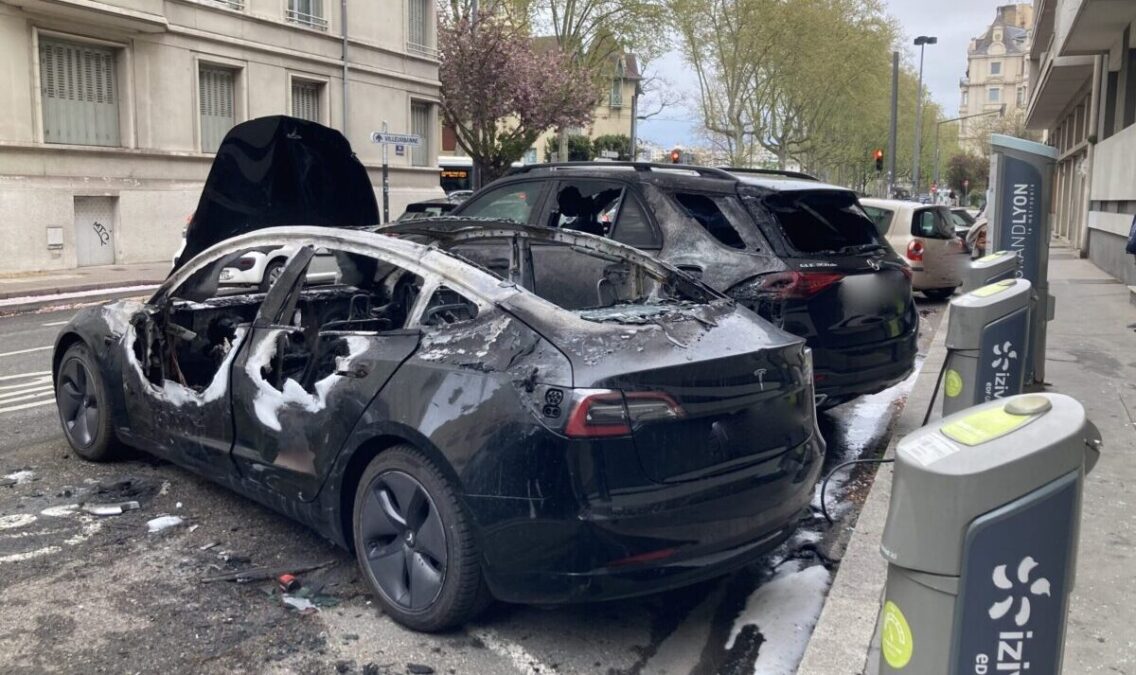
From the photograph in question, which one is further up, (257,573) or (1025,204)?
(1025,204)

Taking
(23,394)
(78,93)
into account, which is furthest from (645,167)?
(78,93)

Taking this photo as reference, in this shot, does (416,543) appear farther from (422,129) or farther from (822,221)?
(422,129)

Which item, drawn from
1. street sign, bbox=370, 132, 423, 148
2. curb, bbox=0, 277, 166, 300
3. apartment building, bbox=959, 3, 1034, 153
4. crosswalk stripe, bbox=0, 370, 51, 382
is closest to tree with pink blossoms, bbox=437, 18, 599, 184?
street sign, bbox=370, 132, 423, 148

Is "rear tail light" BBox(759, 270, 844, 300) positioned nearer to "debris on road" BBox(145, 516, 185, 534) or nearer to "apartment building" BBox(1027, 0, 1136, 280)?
"debris on road" BBox(145, 516, 185, 534)

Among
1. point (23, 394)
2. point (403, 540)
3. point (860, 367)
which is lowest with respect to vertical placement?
point (23, 394)

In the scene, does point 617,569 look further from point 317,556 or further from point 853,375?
point 853,375

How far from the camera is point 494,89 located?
105 ft

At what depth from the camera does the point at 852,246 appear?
20.6 ft

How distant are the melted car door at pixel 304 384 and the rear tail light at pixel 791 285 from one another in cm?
217

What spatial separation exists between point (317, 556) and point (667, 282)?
2.08m

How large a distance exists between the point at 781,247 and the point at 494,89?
90.1ft

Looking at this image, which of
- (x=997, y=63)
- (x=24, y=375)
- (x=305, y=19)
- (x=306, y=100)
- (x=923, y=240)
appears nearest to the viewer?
(x=24, y=375)

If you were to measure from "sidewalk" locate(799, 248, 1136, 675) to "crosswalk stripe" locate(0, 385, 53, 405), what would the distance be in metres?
6.26

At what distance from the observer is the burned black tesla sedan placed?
3.33 metres
